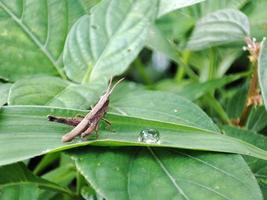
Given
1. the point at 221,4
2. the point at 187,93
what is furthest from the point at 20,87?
the point at 221,4

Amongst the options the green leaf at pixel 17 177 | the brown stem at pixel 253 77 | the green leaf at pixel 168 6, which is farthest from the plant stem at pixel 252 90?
the green leaf at pixel 17 177

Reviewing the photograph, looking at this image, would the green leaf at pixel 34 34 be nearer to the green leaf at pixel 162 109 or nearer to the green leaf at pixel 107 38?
the green leaf at pixel 107 38

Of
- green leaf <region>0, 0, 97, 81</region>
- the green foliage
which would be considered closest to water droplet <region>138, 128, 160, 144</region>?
the green foliage

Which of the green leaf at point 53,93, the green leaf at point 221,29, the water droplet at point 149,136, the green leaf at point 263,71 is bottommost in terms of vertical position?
the green leaf at point 221,29

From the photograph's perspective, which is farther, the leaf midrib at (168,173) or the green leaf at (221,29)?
the green leaf at (221,29)

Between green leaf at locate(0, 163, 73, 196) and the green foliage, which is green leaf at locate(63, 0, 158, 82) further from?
green leaf at locate(0, 163, 73, 196)

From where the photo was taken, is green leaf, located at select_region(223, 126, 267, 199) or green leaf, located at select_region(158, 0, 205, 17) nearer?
green leaf, located at select_region(223, 126, 267, 199)

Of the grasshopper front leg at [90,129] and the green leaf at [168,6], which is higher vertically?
the grasshopper front leg at [90,129]
